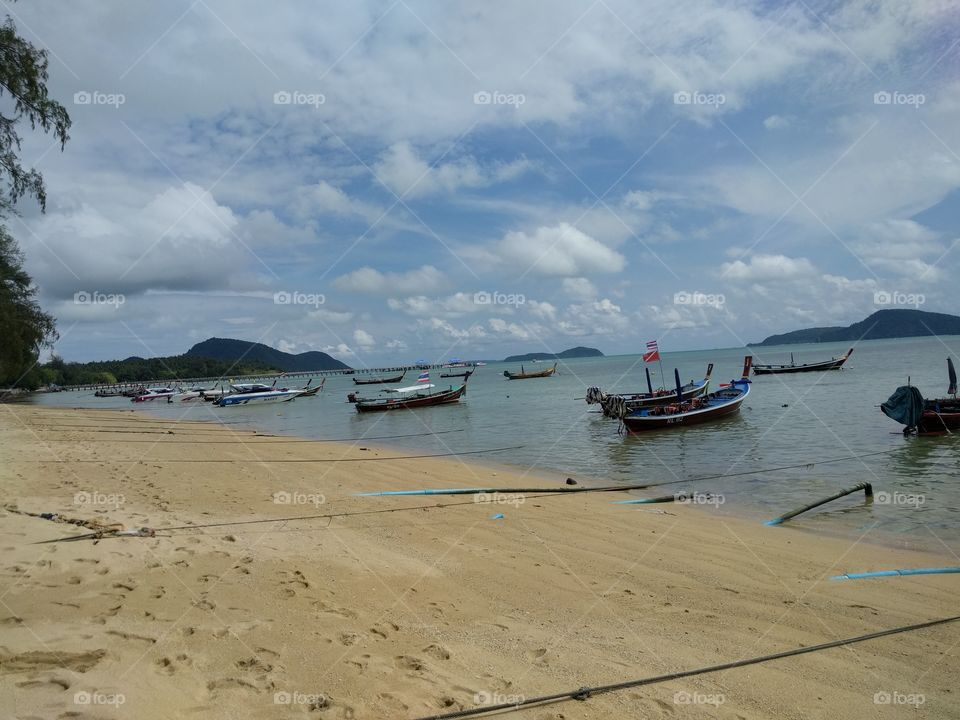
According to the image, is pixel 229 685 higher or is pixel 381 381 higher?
pixel 381 381

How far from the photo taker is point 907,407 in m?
20.4

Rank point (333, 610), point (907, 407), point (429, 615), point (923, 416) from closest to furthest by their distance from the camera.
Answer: point (333, 610) < point (429, 615) < point (923, 416) < point (907, 407)

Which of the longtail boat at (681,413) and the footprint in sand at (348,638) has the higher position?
the longtail boat at (681,413)

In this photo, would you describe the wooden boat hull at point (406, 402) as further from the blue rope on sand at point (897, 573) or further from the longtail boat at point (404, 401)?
the blue rope on sand at point (897, 573)
